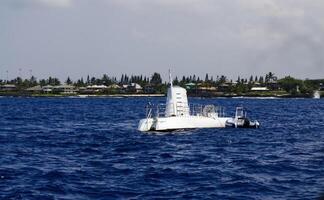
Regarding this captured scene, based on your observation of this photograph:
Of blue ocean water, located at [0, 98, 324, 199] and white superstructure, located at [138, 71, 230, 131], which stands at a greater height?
white superstructure, located at [138, 71, 230, 131]

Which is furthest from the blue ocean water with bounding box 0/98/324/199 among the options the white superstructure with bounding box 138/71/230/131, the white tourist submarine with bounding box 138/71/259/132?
the white tourist submarine with bounding box 138/71/259/132

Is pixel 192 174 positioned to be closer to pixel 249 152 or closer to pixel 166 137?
pixel 249 152

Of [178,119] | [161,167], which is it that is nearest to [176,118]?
[178,119]

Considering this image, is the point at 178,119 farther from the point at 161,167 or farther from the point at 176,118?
the point at 161,167

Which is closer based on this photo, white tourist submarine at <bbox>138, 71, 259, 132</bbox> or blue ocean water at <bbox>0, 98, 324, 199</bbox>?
blue ocean water at <bbox>0, 98, 324, 199</bbox>

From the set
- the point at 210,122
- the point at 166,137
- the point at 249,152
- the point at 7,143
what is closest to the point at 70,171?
the point at 249,152

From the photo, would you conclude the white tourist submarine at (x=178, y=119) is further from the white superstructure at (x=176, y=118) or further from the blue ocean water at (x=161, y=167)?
the blue ocean water at (x=161, y=167)

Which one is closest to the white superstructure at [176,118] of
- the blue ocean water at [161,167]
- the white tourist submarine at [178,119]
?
the white tourist submarine at [178,119]

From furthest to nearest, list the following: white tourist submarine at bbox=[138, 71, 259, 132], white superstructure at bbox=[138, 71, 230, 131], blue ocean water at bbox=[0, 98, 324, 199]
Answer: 1. white tourist submarine at bbox=[138, 71, 259, 132]
2. white superstructure at bbox=[138, 71, 230, 131]
3. blue ocean water at bbox=[0, 98, 324, 199]

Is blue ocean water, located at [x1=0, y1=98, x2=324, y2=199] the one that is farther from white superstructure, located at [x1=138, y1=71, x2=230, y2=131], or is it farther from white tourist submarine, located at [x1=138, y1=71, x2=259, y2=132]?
white tourist submarine, located at [x1=138, y1=71, x2=259, y2=132]

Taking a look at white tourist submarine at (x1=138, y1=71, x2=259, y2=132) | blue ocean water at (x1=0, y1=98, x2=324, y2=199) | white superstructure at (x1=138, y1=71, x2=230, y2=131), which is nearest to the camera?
blue ocean water at (x1=0, y1=98, x2=324, y2=199)

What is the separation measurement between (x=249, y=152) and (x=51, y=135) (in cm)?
2684

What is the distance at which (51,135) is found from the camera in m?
70.3

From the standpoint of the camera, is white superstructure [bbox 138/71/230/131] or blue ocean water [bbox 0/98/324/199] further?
white superstructure [bbox 138/71/230/131]
